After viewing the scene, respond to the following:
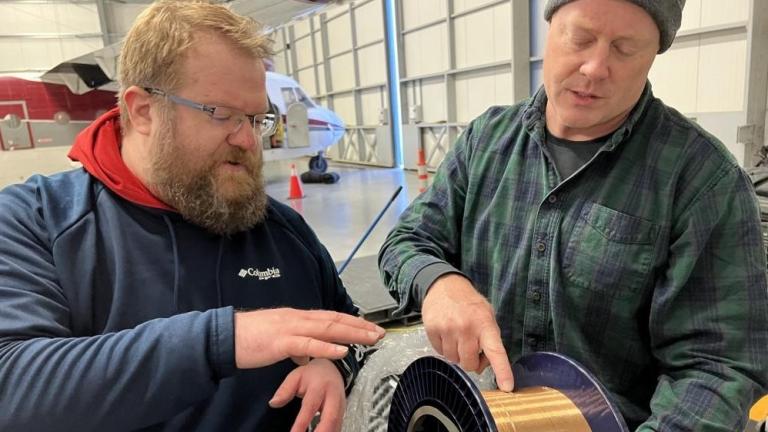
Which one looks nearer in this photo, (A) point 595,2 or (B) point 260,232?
(A) point 595,2

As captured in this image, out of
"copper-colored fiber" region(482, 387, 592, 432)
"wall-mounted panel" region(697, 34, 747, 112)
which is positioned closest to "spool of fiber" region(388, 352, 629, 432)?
"copper-colored fiber" region(482, 387, 592, 432)

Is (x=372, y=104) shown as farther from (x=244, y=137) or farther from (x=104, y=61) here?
(x=244, y=137)

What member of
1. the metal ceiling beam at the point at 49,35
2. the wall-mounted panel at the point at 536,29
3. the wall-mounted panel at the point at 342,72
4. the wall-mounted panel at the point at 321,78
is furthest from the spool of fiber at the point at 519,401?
the metal ceiling beam at the point at 49,35

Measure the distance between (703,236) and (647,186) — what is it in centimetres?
16

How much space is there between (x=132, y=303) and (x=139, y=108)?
0.52 m

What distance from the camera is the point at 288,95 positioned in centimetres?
1058

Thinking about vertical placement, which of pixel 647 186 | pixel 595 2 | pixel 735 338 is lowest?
pixel 735 338

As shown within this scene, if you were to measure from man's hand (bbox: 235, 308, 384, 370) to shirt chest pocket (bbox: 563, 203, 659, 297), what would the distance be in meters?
0.54

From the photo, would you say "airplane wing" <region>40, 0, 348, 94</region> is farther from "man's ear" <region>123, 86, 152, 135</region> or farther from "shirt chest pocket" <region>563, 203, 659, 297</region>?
"shirt chest pocket" <region>563, 203, 659, 297</region>

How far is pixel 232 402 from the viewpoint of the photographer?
1310 millimetres

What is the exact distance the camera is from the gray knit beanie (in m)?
1.01

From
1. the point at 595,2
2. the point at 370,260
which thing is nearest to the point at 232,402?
the point at 595,2

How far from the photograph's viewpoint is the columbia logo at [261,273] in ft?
4.62

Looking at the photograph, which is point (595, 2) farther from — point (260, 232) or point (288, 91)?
point (288, 91)
